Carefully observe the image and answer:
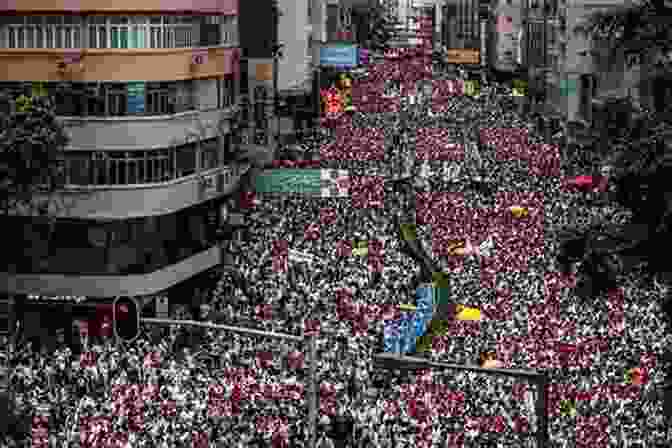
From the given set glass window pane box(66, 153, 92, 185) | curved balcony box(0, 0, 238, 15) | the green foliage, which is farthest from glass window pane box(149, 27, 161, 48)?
the green foliage

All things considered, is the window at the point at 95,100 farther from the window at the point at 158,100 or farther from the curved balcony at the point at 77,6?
the curved balcony at the point at 77,6

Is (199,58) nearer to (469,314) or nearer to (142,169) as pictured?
(142,169)

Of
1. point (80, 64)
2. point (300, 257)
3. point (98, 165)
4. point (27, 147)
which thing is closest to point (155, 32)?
point (80, 64)

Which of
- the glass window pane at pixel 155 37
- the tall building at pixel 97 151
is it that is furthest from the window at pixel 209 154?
the glass window pane at pixel 155 37

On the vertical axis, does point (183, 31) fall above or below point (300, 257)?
above

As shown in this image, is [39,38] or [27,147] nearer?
[27,147]

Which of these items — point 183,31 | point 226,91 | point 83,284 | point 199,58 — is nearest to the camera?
point 83,284
